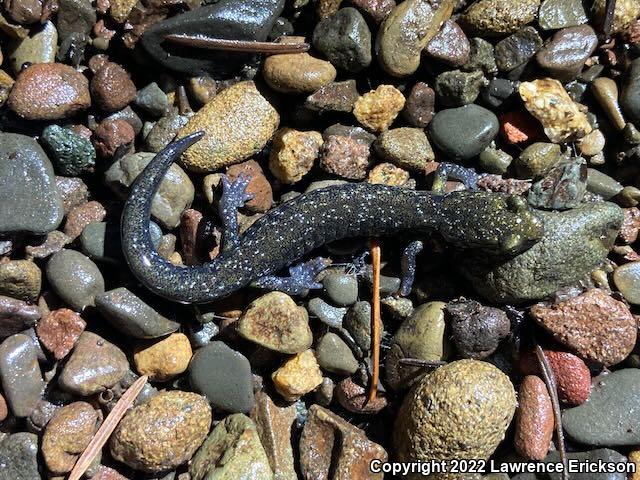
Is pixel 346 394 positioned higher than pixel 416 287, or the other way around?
pixel 416 287

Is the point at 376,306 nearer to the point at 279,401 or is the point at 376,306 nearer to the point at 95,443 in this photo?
the point at 279,401

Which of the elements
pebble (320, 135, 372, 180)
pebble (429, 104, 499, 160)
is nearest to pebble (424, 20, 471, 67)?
pebble (429, 104, 499, 160)

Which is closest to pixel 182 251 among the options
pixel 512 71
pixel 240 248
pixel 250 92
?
pixel 240 248

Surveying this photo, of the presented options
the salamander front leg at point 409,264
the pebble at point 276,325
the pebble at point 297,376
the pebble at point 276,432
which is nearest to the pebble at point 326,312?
the pebble at point 276,325

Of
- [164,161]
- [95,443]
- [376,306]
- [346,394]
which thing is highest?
[164,161]

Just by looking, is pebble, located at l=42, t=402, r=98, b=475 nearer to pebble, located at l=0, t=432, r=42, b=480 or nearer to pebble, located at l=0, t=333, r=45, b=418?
pebble, located at l=0, t=432, r=42, b=480

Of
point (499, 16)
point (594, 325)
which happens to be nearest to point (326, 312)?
point (594, 325)

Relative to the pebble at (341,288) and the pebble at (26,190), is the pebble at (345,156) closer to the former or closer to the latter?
the pebble at (341,288)

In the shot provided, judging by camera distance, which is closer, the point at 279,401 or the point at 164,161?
the point at 164,161
